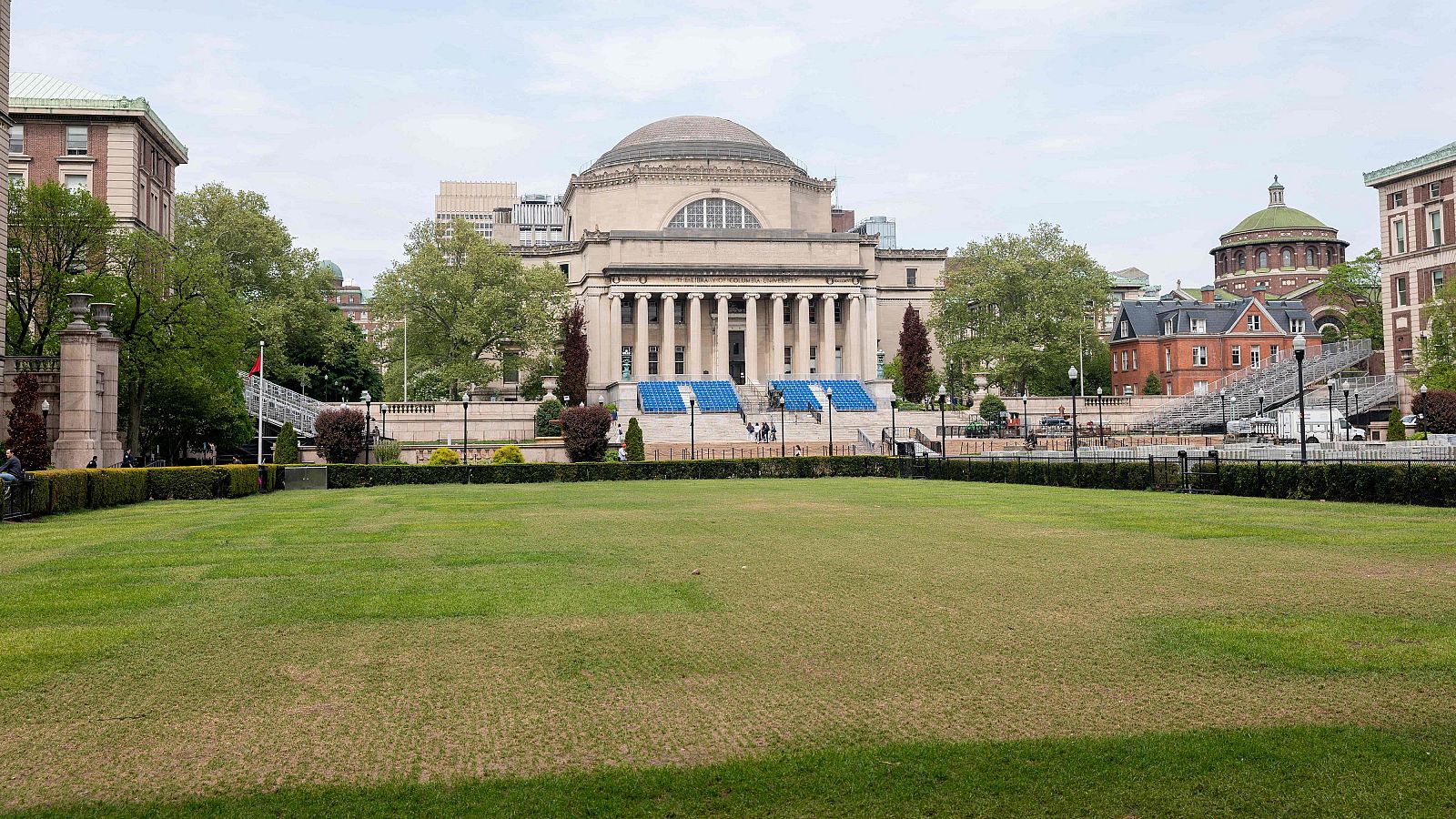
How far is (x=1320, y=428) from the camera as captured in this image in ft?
177

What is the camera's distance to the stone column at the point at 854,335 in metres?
87.6

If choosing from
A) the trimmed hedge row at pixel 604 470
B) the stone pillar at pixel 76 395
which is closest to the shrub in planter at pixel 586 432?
the trimmed hedge row at pixel 604 470

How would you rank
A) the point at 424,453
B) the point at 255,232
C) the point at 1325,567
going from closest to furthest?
the point at 1325,567 → the point at 424,453 → the point at 255,232

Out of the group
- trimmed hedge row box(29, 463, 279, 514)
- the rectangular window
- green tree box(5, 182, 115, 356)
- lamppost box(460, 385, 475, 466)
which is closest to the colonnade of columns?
lamppost box(460, 385, 475, 466)

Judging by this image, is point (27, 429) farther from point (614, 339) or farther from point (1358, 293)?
point (1358, 293)

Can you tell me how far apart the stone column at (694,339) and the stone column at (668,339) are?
1.42 metres

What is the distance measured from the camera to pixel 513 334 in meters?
76.9

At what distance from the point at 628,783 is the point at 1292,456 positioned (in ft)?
107

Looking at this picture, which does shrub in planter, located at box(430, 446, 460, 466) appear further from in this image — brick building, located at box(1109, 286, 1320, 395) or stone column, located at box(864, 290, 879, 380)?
brick building, located at box(1109, 286, 1320, 395)

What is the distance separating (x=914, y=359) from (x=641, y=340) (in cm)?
2140

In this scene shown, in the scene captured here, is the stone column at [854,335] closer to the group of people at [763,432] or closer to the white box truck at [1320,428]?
the group of people at [763,432]

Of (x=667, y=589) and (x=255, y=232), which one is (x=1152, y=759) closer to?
(x=667, y=589)

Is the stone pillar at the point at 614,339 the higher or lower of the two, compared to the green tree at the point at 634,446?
higher

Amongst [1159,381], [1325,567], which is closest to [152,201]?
[1325,567]
